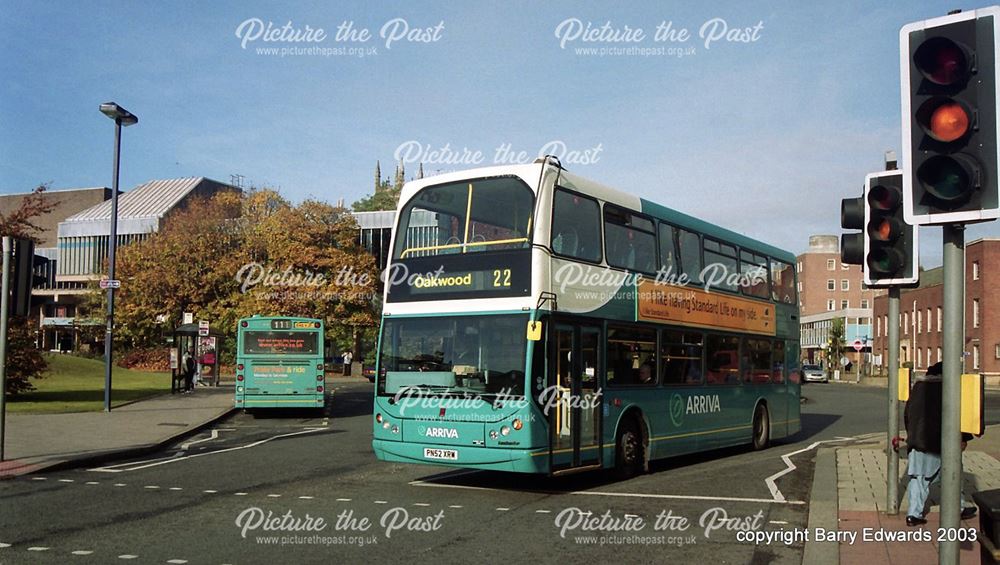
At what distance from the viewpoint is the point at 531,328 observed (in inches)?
445

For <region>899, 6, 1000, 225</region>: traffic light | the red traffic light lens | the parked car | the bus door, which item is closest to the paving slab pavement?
the bus door

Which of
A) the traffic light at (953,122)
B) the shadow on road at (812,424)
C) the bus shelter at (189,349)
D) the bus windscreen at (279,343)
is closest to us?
the traffic light at (953,122)

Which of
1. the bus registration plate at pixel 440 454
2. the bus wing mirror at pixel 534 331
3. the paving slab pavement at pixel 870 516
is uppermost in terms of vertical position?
the bus wing mirror at pixel 534 331

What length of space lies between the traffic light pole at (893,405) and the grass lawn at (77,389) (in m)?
20.8

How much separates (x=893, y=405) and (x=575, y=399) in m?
3.93

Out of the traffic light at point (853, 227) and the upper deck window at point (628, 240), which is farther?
the upper deck window at point (628, 240)

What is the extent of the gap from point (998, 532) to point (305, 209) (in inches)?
2096

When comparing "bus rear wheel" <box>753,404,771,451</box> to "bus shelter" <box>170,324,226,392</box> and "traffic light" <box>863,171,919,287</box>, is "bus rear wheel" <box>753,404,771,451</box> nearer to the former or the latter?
"traffic light" <box>863,171,919,287</box>

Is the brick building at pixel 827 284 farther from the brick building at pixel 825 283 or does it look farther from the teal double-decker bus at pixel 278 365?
the teal double-decker bus at pixel 278 365

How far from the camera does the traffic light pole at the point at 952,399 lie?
4.94 m

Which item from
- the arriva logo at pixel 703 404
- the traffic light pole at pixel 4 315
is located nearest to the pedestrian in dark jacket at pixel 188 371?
the traffic light pole at pixel 4 315

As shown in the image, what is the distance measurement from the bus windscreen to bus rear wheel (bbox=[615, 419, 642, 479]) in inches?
556

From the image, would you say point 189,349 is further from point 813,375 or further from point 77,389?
point 813,375

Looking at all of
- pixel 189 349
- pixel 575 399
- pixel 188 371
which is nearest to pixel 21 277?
pixel 575 399
